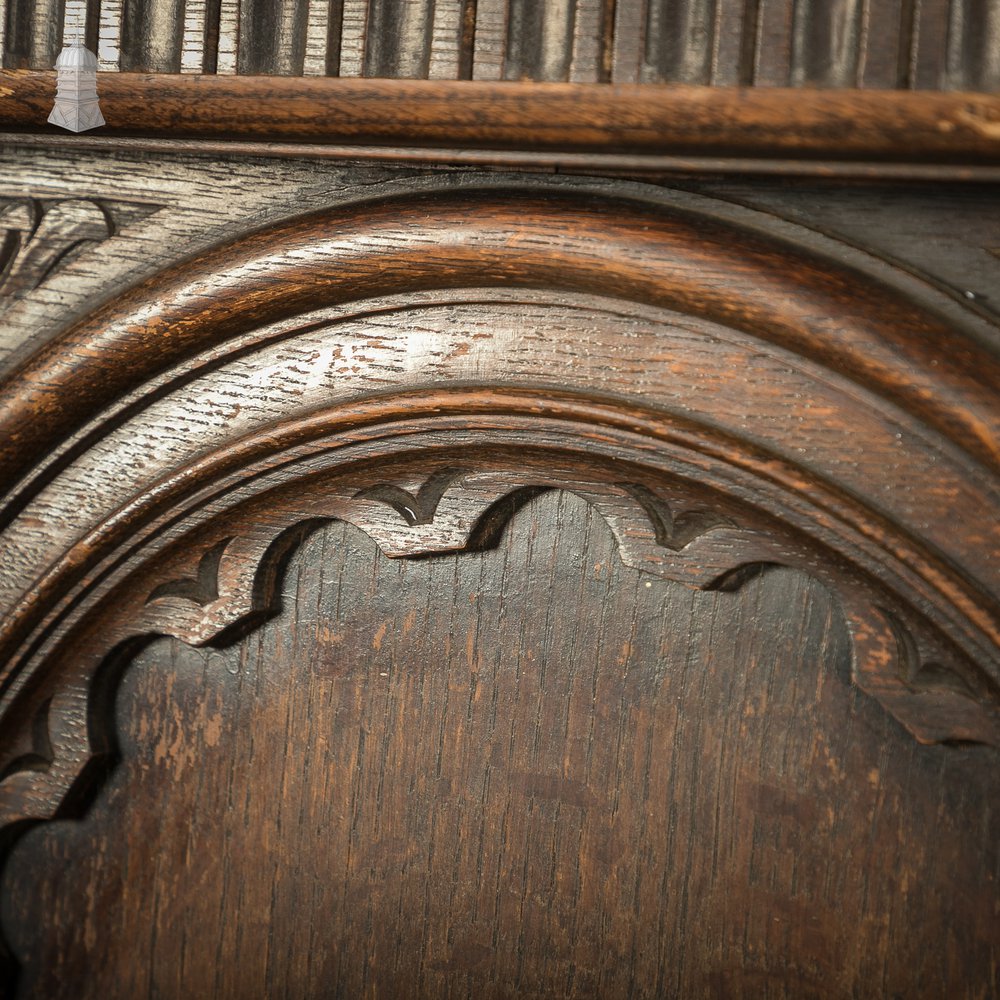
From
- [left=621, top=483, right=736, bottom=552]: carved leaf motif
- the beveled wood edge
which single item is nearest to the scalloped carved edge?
[left=621, top=483, right=736, bottom=552]: carved leaf motif

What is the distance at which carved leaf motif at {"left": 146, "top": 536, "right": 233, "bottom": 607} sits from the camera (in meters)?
0.62

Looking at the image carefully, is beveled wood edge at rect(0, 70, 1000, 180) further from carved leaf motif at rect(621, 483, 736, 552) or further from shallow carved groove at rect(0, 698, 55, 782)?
shallow carved groove at rect(0, 698, 55, 782)

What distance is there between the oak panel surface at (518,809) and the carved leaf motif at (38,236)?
0.73 feet

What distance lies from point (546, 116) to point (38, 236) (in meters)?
0.32

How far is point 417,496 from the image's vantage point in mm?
587

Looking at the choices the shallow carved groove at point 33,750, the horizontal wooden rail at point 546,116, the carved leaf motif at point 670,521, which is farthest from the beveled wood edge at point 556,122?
the shallow carved groove at point 33,750

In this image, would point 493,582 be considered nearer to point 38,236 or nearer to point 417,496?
point 417,496

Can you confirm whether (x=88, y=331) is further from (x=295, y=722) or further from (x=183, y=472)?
(x=295, y=722)

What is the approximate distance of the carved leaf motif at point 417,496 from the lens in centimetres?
58

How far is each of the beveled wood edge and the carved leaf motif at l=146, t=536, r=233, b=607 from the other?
226mm

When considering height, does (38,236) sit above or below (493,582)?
above

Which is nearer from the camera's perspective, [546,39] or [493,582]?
[546,39]

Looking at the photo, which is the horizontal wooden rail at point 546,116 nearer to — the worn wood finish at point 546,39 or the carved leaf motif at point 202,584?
the worn wood finish at point 546,39

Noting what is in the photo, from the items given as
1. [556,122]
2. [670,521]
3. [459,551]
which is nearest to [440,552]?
[459,551]
